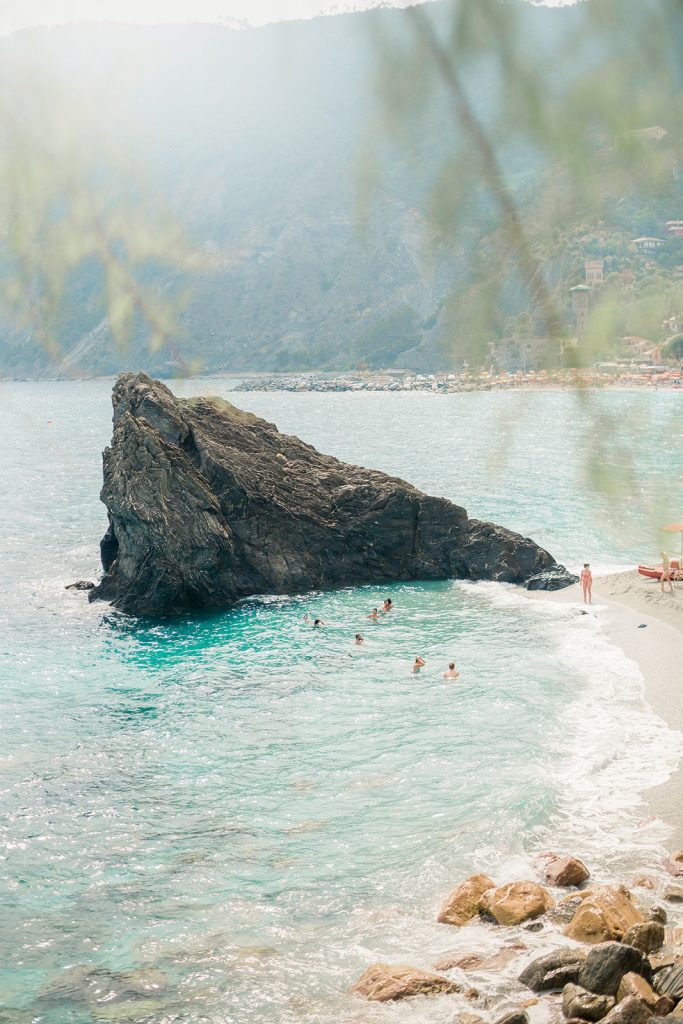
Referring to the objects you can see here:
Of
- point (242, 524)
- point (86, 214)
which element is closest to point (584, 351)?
point (86, 214)

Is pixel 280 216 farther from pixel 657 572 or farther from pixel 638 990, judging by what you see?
pixel 657 572

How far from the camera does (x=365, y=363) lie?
19.1 feet

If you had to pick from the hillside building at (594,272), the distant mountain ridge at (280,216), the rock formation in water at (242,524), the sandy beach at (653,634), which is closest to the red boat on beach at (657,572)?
the sandy beach at (653,634)

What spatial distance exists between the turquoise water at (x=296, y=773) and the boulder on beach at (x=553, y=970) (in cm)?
117

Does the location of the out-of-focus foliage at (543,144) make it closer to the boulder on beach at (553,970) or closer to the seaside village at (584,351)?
the seaside village at (584,351)

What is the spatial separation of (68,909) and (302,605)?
19.5 m

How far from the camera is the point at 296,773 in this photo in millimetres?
19609

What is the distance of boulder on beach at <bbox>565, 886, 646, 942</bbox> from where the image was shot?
12.8 metres

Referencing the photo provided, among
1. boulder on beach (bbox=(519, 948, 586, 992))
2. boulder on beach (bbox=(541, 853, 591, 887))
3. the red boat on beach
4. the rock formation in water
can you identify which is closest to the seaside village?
boulder on beach (bbox=(519, 948, 586, 992))

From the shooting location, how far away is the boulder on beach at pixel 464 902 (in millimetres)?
13938

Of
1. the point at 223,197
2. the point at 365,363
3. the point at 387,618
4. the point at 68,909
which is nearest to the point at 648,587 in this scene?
the point at 387,618

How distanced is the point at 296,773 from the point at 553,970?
8353 mm

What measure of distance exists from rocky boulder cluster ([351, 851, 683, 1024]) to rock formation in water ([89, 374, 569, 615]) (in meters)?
20.8

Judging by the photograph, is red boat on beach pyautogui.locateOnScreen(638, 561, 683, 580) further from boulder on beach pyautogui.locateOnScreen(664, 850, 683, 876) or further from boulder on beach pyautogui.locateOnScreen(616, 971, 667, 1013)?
boulder on beach pyautogui.locateOnScreen(616, 971, 667, 1013)
